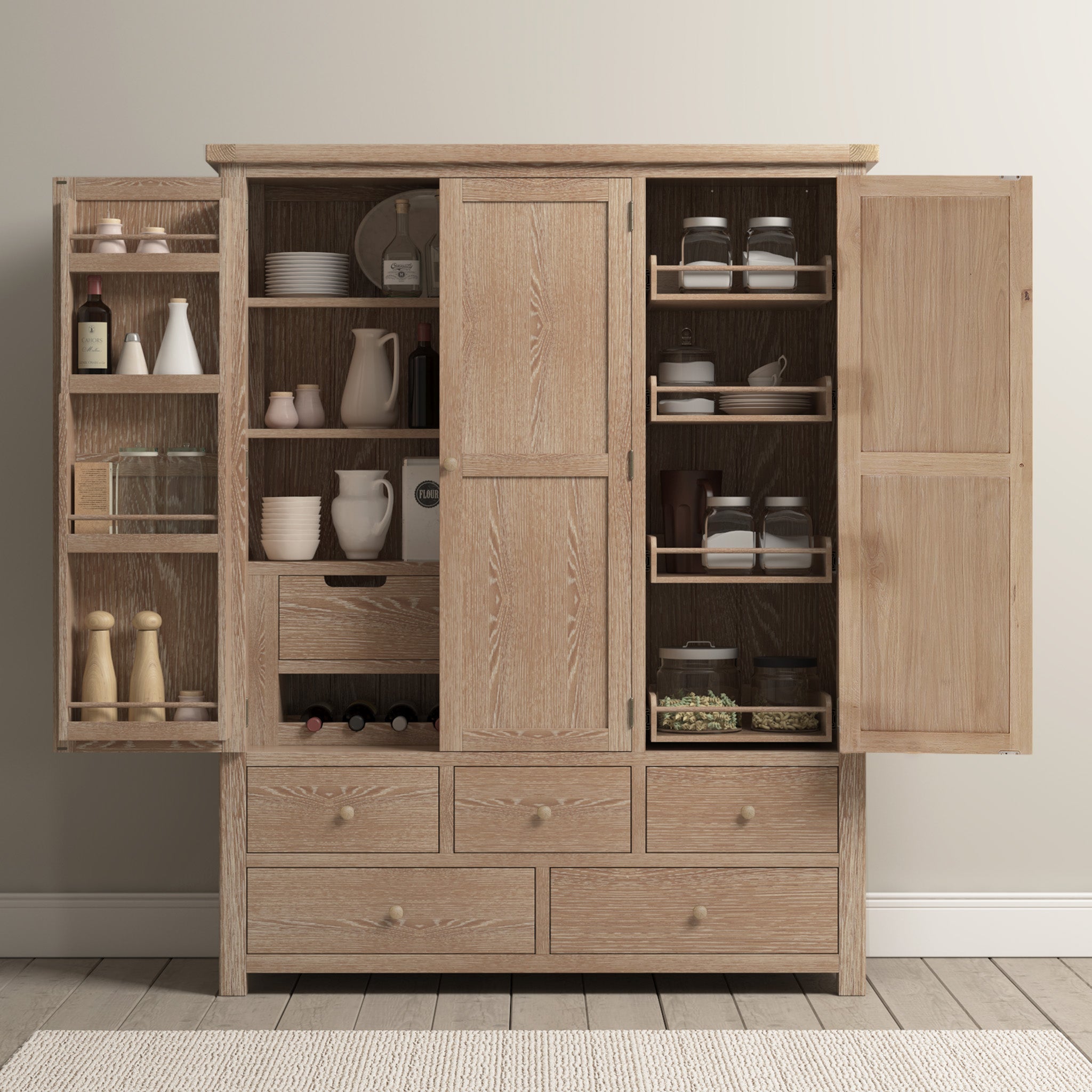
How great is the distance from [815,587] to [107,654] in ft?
5.93

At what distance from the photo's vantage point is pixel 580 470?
272cm

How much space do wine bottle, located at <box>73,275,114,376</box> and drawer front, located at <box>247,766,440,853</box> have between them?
103cm

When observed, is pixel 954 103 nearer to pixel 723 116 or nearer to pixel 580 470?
pixel 723 116

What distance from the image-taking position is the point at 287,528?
284 centimetres

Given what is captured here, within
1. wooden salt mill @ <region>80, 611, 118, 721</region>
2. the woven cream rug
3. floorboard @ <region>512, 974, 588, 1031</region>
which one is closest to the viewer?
the woven cream rug

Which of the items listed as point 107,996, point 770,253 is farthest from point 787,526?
point 107,996

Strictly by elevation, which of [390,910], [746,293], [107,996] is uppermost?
[746,293]

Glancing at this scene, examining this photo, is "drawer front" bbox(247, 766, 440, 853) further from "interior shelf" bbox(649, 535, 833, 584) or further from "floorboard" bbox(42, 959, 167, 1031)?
"interior shelf" bbox(649, 535, 833, 584)

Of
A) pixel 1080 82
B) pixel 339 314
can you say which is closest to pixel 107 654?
pixel 339 314

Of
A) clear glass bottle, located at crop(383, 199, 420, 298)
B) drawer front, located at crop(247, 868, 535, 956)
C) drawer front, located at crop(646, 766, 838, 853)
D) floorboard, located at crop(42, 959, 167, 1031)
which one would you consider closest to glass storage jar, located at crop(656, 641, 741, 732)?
drawer front, located at crop(646, 766, 838, 853)

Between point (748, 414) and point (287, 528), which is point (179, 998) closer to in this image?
point (287, 528)

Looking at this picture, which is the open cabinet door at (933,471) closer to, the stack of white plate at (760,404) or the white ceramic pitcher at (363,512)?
the stack of white plate at (760,404)

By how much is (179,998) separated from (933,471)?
222 centimetres

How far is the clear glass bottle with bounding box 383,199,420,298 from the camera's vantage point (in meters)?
2.89
